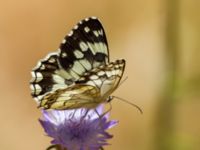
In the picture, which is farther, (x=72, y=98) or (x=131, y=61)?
(x=131, y=61)

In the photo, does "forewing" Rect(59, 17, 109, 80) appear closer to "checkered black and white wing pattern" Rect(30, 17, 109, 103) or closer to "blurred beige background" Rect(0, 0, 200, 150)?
"checkered black and white wing pattern" Rect(30, 17, 109, 103)

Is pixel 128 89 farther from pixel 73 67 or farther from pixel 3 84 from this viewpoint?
pixel 73 67

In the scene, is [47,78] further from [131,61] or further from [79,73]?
[131,61]

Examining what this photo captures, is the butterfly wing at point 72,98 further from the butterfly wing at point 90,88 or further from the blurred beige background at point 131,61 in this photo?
the blurred beige background at point 131,61

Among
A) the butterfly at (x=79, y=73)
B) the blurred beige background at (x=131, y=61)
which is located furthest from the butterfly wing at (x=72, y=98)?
the blurred beige background at (x=131, y=61)

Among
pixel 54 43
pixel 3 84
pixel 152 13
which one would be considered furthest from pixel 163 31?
pixel 3 84

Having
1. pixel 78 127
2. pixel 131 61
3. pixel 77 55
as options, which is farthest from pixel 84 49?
pixel 131 61
